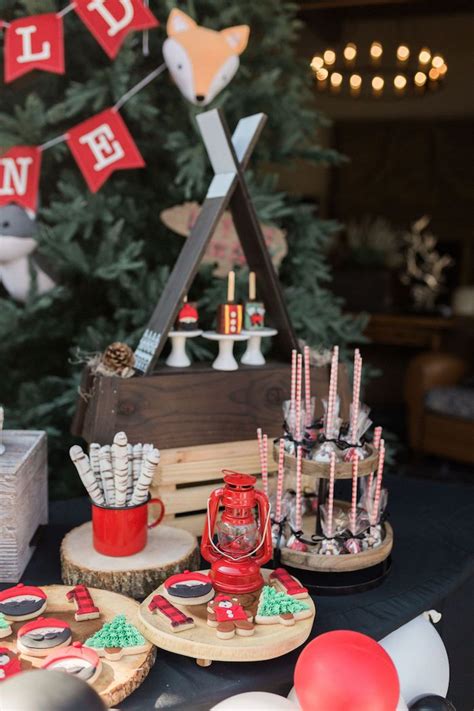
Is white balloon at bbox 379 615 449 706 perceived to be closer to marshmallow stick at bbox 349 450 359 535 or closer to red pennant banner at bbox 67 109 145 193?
marshmallow stick at bbox 349 450 359 535

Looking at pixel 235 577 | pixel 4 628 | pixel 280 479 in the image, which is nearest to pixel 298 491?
pixel 280 479

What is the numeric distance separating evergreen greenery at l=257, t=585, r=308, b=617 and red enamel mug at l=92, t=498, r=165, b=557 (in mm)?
288

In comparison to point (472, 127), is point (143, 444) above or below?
below

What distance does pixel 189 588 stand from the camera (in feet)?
4.18

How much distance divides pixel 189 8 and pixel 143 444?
4.39 ft

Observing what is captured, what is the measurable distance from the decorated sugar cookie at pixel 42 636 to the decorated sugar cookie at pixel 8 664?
0.06 ft

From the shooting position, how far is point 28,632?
1.15 metres

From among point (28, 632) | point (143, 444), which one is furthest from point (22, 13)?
point (28, 632)

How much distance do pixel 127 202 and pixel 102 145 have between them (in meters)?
0.28

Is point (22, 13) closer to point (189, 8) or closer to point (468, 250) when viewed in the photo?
point (189, 8)

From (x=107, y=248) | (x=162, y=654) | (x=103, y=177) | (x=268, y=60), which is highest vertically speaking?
(x=268, y=60)

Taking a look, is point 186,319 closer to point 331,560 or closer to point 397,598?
point 331,560

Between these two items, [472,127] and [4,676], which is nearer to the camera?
[4,676]

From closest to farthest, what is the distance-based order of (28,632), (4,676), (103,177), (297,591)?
(4,676) < (28,632) < (297,591) < (103,177)
